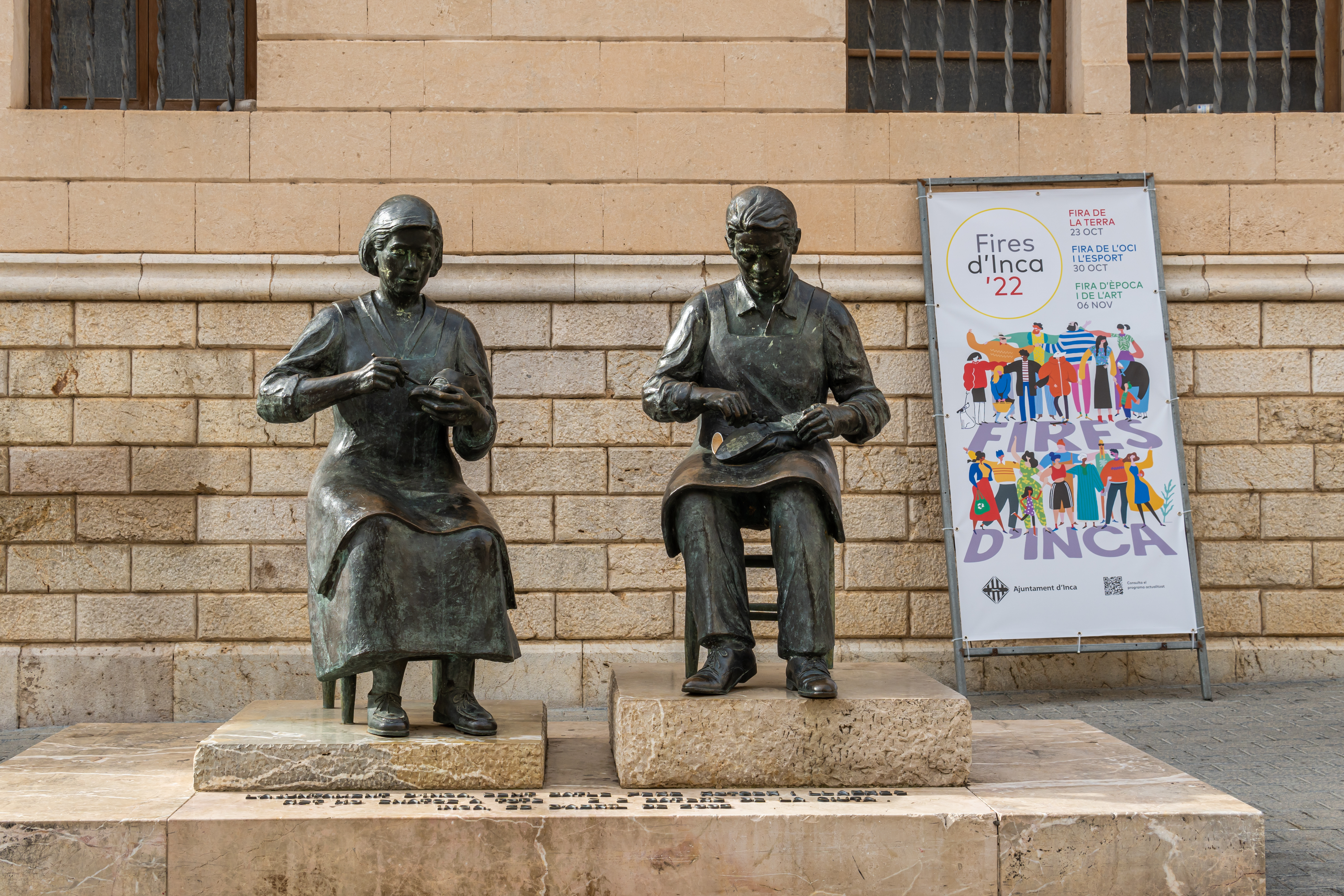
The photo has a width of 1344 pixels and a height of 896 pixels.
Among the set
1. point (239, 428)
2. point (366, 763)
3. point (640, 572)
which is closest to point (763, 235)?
point (366, 763)

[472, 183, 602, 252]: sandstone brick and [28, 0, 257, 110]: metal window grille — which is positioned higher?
[28, 0, 257, 110]: metal window grille

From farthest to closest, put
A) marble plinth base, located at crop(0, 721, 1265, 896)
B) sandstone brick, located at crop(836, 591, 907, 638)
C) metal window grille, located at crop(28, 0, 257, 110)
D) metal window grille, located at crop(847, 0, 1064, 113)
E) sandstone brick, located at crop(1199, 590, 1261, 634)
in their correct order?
metal window grille, located at crop(847, 0, 1064, 113), metal window grille, located at crop(28, 0, 257, 110), sandstone brick, located at crop(1199, 590, 1261, 634), sandstone brick, located at crop(836, 591, 907, 638), marble plinth base, located at crop(0, 721, 1265, 896)

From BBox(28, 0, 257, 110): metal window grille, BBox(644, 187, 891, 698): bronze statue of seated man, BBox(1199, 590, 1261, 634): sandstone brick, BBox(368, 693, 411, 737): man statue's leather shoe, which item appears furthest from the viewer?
BBox(28, 0, 257, 110): metal window grille

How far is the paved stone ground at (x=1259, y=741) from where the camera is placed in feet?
14.3

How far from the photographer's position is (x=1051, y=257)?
729 centimetres

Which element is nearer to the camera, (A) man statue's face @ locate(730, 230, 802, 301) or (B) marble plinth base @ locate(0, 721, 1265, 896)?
(B) marble plinth base @ locate(0, 721, 1265, 896)

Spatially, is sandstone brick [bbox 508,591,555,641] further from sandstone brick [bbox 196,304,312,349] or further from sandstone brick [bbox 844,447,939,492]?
sandstone brick [bbox 196,304,312,349]

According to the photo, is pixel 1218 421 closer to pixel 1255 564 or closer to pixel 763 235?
pixel 1255 564

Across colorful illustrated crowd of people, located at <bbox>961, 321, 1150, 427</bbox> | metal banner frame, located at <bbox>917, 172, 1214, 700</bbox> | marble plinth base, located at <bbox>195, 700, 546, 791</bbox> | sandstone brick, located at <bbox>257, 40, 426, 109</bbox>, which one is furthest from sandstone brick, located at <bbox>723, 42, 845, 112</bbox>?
marble plinth base, located at <bbox>195, 700, 546, 791</bbox>

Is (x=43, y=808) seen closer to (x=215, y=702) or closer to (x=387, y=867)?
(x=387, y=867)

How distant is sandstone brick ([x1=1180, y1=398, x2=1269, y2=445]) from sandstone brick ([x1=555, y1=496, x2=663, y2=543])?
309 cm

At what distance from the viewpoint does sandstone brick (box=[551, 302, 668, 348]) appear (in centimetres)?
729

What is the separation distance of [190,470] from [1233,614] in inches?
233

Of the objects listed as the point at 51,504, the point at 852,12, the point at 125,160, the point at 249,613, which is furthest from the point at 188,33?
the point at 852,12
